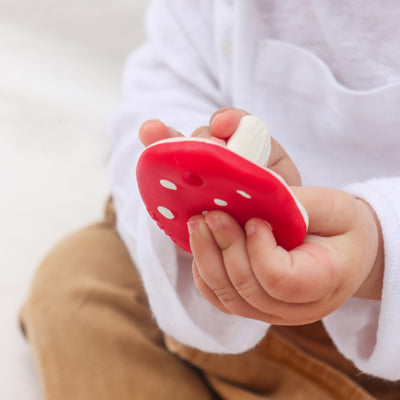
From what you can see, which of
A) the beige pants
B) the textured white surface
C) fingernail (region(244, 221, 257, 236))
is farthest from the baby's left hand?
the textured white surface

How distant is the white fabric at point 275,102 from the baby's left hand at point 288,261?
0.31 feet

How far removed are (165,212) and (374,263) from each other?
13 cm

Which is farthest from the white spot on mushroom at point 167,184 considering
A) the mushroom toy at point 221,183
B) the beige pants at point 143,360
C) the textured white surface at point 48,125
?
the textured white surface at point 48,125

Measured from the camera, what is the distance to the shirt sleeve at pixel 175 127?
0.36 meters

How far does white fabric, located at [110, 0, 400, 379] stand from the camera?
36 centimetres

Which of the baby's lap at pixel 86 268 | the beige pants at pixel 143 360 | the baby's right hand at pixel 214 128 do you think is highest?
the baby's right hand at pixel 214 128

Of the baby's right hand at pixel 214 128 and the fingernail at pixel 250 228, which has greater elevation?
the baby's right hand at pixel 214 128

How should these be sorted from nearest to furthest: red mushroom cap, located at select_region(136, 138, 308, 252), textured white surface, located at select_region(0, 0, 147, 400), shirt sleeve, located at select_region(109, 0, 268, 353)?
red mushroom cap, located at select_region(136, 138, 308, 252) → shirt sleeve, located at select_region(109, 0, 268, 353) → textured white surface, located at select_region(0, 0, 147, 400)

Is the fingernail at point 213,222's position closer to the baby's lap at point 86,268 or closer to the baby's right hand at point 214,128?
the baby's right hand at point 214,128

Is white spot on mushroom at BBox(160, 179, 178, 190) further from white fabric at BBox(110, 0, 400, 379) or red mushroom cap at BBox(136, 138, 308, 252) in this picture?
white fabric at BBox(110, 0, 400, 379)

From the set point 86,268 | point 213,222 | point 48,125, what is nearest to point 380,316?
point 213,222

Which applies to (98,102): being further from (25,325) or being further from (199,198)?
(199,198)

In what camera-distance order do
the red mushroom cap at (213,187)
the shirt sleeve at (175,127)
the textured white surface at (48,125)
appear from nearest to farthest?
the red mushroom cap at (213,187) < the shirt sleeve at (175,127) < the textured white surface at (48,125)

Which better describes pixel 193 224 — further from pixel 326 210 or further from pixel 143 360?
pixel 143 360
